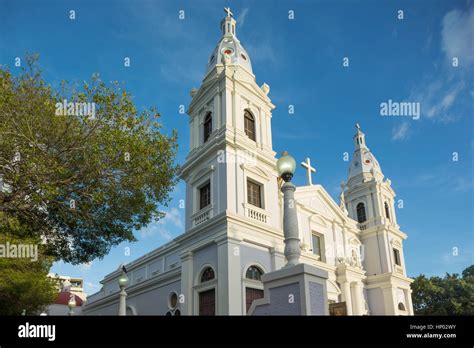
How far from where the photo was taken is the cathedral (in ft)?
51.9

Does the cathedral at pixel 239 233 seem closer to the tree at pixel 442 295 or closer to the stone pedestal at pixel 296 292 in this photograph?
the stone pedestal at pixel 296 292

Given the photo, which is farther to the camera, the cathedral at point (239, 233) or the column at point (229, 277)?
the cathedral at point (239, 233)

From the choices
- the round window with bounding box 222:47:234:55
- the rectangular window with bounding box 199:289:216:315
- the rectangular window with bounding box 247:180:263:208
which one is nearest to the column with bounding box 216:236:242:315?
the rectangular window with bounding box 199:289:216:315

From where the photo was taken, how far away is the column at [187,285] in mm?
16328

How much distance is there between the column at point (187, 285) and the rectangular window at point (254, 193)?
3.53 m

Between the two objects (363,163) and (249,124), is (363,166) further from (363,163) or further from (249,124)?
(249,124)

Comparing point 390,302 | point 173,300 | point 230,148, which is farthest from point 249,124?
point 390,302

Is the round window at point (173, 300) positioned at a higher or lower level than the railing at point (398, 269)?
lower

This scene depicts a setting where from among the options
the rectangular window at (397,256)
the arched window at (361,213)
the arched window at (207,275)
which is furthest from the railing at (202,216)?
the rectangular window at (397,256)

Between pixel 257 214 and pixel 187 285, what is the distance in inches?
166
